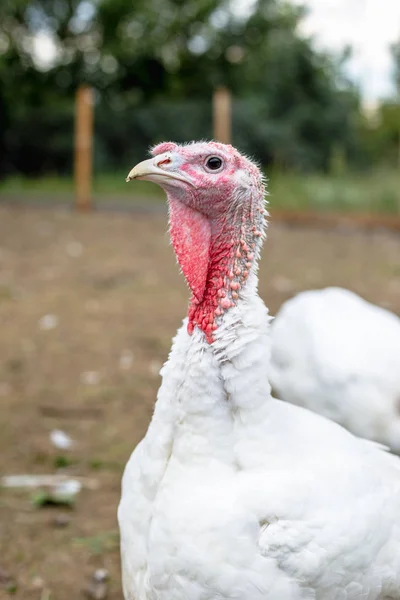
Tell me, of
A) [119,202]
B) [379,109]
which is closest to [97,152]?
[119,202]

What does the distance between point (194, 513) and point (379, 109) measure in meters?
14.8

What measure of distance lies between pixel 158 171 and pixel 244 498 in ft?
2.55

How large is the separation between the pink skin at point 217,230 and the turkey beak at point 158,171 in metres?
0.03

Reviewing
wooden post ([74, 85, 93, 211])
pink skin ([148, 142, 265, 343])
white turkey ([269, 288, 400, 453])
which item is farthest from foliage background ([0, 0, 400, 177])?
pink skin ([148, 142, 265, 343])

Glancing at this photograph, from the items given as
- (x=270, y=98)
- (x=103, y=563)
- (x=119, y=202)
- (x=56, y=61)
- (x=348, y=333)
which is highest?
(x=56, y=61)

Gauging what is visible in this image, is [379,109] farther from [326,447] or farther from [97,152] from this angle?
[326,447]

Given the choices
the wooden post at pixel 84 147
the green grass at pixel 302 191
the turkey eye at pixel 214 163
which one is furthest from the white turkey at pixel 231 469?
the wooden post at pixel 84 147

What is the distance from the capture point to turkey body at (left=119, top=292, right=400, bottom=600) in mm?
1711

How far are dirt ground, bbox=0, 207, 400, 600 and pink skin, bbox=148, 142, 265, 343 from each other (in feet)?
4.23

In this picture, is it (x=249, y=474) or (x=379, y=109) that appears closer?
(x=249, y=474)

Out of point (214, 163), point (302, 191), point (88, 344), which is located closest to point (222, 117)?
point (302, 191)

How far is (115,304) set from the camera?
6.17 metres

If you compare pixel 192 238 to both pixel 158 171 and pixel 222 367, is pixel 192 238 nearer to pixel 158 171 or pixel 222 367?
pixel 158 171

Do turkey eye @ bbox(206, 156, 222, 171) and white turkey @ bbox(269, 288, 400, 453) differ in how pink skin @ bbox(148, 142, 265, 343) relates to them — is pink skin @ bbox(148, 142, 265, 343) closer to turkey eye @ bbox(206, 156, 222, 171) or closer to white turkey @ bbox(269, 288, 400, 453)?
turkey eye @ bbox(206, 156, 222, 171)
